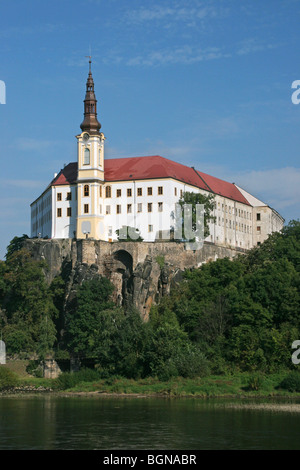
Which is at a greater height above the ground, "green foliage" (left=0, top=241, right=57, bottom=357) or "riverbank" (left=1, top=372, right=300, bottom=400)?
"green foliage" (left=0, top=241, right=57, bottom=357)

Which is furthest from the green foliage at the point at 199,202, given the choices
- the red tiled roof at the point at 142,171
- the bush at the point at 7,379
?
the bush at the point at 7,379

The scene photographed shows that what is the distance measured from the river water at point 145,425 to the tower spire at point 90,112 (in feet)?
148

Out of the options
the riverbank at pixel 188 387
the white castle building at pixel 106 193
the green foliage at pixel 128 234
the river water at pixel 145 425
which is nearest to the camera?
the river water at pixel 145 425

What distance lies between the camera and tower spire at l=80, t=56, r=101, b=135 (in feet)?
334

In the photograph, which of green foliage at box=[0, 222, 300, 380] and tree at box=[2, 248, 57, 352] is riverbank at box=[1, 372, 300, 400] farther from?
tree at box=[2, 248, 57, 352]

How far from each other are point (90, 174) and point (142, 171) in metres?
7.49

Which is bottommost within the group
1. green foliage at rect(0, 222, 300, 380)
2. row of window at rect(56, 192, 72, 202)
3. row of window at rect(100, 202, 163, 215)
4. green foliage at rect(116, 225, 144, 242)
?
green foliage at rect(0, 222, 300, 380)

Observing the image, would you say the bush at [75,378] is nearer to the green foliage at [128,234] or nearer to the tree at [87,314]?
the tree at [87,314]

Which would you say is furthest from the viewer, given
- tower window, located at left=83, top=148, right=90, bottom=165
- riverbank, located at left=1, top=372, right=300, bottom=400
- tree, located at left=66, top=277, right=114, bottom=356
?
tower window, located at left=83, top=148, right=90, bottom=165

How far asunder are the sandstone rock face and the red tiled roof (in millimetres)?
10590

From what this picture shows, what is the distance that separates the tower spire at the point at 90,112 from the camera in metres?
102

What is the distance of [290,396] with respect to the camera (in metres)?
64.8

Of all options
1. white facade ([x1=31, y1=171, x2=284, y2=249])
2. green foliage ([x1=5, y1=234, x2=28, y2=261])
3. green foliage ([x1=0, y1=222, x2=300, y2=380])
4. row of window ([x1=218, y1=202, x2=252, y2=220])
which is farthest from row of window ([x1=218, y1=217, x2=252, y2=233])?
green foliage ([x1=5, y1=234, x2=28, y2=261])

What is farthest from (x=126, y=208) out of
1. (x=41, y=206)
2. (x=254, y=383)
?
(x=254, y=383)
